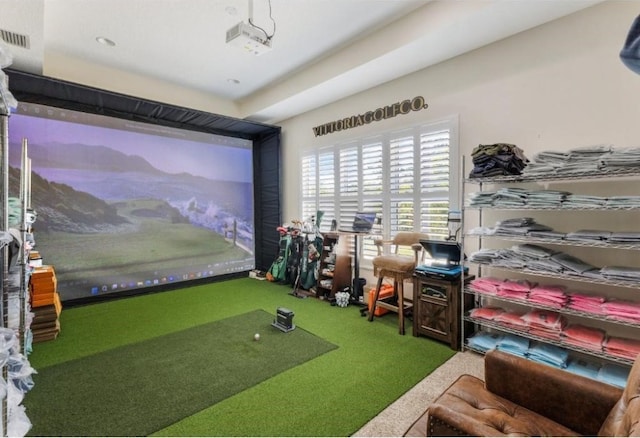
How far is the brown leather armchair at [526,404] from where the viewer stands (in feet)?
4.05

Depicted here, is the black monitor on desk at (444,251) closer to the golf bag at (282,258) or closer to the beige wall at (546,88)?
the beige wall at (546,88)

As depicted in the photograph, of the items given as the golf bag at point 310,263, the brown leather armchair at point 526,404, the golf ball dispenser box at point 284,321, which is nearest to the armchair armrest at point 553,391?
the brown leather armchair at point 526,404

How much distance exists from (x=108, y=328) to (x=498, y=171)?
450 centimetres

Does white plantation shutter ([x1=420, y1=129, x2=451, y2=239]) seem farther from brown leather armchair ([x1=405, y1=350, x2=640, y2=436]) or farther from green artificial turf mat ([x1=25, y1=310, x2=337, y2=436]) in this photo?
brown leather armchair ([x1=405, y1=350, x2=640, y2=436])

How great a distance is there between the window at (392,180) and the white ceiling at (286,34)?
2.78 feet

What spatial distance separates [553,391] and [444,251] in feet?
5.77

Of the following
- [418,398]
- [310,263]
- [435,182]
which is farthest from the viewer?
[310,263]

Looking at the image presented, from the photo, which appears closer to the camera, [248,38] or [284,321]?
[248,38]

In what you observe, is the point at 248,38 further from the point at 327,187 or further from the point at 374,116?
the point at 327,187

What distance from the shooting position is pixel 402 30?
131 inches

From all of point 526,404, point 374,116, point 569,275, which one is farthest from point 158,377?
point 374,116

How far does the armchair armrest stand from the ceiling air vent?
16.1 ft

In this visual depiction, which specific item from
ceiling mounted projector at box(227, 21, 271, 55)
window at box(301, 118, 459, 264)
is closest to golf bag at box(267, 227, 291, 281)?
window at box(301, 118, 459, 264)

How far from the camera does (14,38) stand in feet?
10.3
